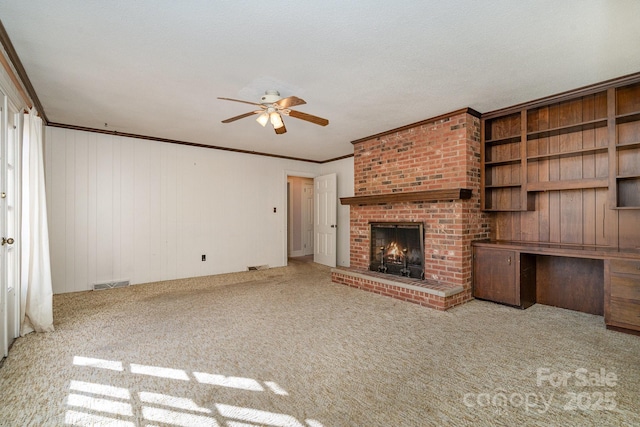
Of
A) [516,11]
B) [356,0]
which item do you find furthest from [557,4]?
[356,0]

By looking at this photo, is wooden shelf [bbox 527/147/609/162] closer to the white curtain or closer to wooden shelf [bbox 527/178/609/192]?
wooden shelf [bbox 527/178/609/192]

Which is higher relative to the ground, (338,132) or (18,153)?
A: (338,132)

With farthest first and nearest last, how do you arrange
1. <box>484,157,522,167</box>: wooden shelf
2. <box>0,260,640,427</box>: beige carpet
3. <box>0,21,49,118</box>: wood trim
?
<box>484,157,522,167</box>: wooden shelf < <box>0,21,49,118</box>: wood trim < <box>0,260,640,427</box>: beige carpet

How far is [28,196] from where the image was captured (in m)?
2.82

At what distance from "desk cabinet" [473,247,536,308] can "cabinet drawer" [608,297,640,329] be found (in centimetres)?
78

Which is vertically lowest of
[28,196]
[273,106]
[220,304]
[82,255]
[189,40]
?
[220,304]

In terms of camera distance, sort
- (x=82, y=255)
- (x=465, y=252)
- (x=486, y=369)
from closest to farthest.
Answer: (x=486, y=369) → (x=465, y=252) → (x=82, y=255)

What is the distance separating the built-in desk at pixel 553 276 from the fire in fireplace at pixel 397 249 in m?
0.71

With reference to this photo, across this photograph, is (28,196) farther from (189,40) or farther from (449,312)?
(449,312)

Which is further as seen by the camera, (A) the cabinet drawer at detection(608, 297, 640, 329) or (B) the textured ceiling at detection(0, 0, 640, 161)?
(A) the cabinet drawer at detection(608, 297, 640, 329)

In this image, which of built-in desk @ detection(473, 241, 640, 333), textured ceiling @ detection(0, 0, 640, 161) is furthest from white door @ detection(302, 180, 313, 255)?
built-in desk @ detection(473, 241, 640, 333)

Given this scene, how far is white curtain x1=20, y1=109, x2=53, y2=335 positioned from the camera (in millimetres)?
2812

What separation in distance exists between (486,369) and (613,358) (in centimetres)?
107

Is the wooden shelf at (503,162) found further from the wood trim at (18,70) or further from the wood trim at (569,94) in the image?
the wood trim at (18,70)
